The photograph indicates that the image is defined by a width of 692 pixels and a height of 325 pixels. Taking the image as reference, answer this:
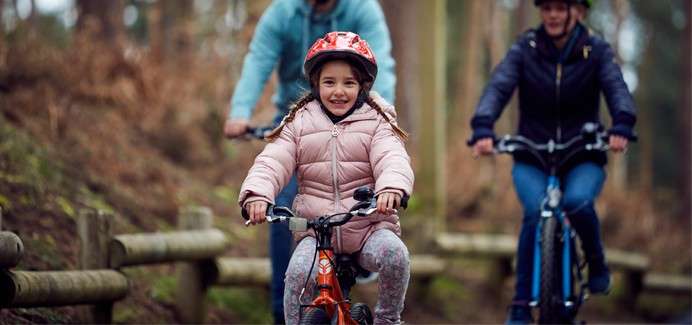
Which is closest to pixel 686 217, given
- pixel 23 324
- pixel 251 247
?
pixel 251 247

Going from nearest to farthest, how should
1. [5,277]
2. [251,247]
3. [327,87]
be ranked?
[327,87]
[5,277]
[251,247]

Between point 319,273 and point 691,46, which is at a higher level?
point 691,46

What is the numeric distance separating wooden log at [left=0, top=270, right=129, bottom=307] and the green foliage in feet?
8.48

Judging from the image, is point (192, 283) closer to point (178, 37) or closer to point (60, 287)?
point (60, 287)

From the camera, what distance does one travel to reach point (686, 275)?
17578mm

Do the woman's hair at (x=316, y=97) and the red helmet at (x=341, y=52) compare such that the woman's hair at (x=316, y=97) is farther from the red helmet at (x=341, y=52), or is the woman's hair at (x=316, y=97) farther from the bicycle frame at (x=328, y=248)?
the bicycle frame at (x=328, y=248)

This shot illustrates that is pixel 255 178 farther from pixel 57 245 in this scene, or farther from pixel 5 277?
pixel 57 245

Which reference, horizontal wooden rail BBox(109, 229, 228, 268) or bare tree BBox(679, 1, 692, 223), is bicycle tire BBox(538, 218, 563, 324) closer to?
horizontal wooden rail BBox(109, 229, 228, 268)

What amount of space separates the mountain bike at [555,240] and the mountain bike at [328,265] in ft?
7.92

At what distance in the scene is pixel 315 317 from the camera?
4.73 metres

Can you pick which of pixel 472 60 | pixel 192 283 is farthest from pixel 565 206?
pixel 472 60

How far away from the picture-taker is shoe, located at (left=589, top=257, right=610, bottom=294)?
24.7 feet

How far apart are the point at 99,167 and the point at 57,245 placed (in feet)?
8.92

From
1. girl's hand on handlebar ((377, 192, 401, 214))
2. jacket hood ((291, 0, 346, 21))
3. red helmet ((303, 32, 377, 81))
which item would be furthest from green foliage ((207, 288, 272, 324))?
girl's hand on handlebar ((377, 192, 401, 214))
